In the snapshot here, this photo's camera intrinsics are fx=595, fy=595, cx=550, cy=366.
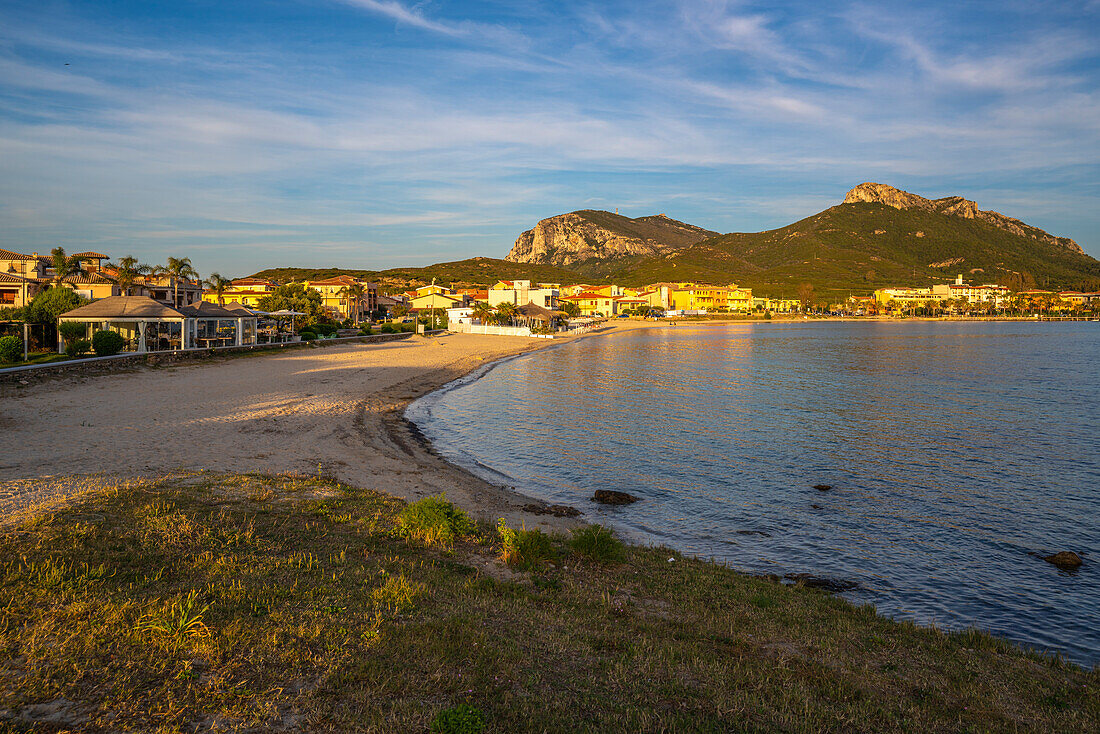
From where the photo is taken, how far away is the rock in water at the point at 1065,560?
38.6ft

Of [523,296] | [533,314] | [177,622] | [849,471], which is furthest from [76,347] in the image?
[523,296]

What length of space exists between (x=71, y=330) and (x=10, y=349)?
650 centimetres

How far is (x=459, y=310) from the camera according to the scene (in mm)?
102000

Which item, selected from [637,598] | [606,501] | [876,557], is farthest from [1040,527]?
[637,598]

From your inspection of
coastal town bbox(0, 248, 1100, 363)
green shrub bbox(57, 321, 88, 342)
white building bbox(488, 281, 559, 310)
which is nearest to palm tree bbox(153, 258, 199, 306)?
coastal town bbox(0, 248, 1100, 363)

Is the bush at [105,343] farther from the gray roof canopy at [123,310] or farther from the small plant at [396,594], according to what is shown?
the small plant at [396,594]

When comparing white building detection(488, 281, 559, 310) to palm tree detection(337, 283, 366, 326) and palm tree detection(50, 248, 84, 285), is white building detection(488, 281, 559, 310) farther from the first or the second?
palm tree detection(50, 248, 84, 285)

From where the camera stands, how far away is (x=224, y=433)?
18.8 m

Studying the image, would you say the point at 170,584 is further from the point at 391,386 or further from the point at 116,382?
the point at 391,386

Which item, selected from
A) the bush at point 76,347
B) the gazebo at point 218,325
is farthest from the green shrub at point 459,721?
the gazebo at point 218,325

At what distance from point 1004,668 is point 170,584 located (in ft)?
32.7

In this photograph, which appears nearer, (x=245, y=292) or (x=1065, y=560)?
(x=1065, y=560)

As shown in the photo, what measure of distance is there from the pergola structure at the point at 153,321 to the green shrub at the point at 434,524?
32.5 m

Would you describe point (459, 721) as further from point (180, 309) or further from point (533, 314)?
point (533, 314)
